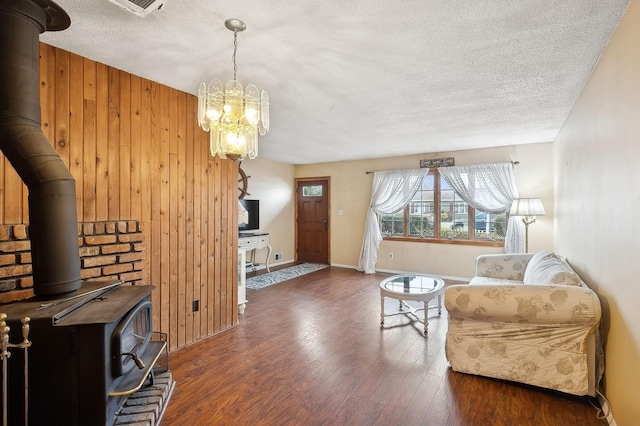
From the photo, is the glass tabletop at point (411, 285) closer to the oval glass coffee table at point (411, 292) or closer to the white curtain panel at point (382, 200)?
the oval glass coffee table at point (411, 292)

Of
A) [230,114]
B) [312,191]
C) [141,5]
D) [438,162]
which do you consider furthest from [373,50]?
[312,191]

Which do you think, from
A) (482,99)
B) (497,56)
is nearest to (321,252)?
(482,99)

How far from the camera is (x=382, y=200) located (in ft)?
20.9

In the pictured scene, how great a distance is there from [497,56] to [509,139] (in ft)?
10.0

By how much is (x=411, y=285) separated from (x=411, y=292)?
0.37 m

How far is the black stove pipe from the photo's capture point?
4.93 feet

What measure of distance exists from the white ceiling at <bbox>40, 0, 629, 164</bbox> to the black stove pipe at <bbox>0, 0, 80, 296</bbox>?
271mm

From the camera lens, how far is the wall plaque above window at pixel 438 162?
571 cm

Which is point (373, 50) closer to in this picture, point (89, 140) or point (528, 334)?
point (89, 140)

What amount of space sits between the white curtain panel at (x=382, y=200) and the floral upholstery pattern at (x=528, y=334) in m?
3.78

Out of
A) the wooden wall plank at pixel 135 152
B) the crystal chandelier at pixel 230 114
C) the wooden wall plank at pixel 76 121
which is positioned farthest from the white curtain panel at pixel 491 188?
the wooden wall plank at pixel 76 121

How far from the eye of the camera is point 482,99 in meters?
3.12

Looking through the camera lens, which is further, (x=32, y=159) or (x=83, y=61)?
(x=83, y=61)

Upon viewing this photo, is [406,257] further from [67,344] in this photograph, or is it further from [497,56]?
[67,344]
